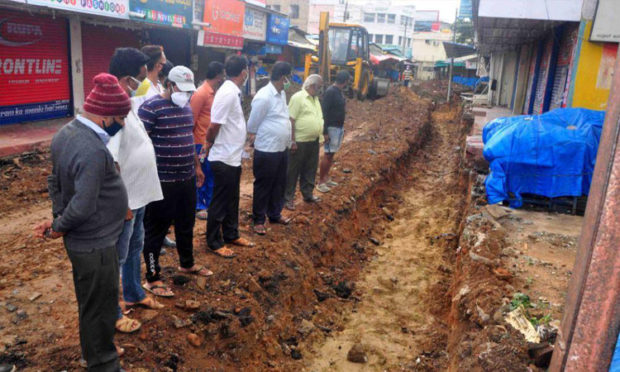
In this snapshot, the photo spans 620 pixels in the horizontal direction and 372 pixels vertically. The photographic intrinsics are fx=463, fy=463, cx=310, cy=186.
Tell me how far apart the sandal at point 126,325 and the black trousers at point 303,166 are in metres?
3.09

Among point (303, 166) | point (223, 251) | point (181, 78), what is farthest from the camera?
point (303, 166)

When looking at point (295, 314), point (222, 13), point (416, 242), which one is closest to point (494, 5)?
point (416, 242)

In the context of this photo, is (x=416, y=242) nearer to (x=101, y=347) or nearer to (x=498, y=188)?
(x=498, y=188)

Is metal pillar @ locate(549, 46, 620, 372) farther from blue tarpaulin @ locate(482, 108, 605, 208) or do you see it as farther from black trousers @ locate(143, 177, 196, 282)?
blue tarpaulin @ locate(482, 108, 605, 208)

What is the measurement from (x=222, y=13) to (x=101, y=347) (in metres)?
14.1

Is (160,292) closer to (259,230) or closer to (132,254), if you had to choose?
(132,254)

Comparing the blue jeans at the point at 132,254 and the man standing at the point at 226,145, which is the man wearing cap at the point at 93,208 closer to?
the blue jeans at the point at 132,254

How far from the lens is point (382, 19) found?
5962cm

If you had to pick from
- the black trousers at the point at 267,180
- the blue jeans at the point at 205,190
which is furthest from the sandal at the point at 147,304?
the blue jeans at the point at 205,190

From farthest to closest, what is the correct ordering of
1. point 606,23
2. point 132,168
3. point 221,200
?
1. point 606,23
2. point 221,200
3. point 132,168

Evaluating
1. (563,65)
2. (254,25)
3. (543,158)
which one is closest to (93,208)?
(543,158)

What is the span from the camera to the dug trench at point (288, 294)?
332 centimetres

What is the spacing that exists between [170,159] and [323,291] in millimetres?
2686

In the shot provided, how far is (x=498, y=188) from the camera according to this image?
6.40 m
